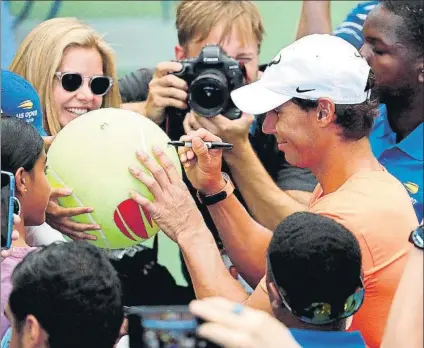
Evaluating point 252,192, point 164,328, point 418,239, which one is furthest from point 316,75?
point 164,328

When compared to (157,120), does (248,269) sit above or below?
below

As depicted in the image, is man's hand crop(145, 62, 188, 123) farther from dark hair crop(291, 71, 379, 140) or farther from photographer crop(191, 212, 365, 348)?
photographer crop(191, 212, 365, 348)

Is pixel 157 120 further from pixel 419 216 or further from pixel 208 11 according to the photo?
pixel 419 216

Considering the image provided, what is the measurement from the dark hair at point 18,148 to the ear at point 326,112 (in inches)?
32.3

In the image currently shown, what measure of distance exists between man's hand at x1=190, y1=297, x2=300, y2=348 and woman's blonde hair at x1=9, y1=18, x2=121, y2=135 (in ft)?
6.65

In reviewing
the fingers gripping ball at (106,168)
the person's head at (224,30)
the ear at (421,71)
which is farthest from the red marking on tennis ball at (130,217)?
the ear at (421,71)

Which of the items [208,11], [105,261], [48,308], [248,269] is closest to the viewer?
[48,308]

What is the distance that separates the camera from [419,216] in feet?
11.0

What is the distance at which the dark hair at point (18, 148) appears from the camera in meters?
2.69

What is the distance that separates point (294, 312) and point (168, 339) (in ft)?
1.09

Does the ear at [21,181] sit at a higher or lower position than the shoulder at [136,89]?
higher

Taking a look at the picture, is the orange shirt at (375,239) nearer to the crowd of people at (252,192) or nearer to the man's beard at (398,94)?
the crowd of people at (252,192)

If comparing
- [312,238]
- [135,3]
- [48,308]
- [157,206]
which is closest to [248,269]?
[157,206]

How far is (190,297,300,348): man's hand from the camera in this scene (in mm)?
1539
